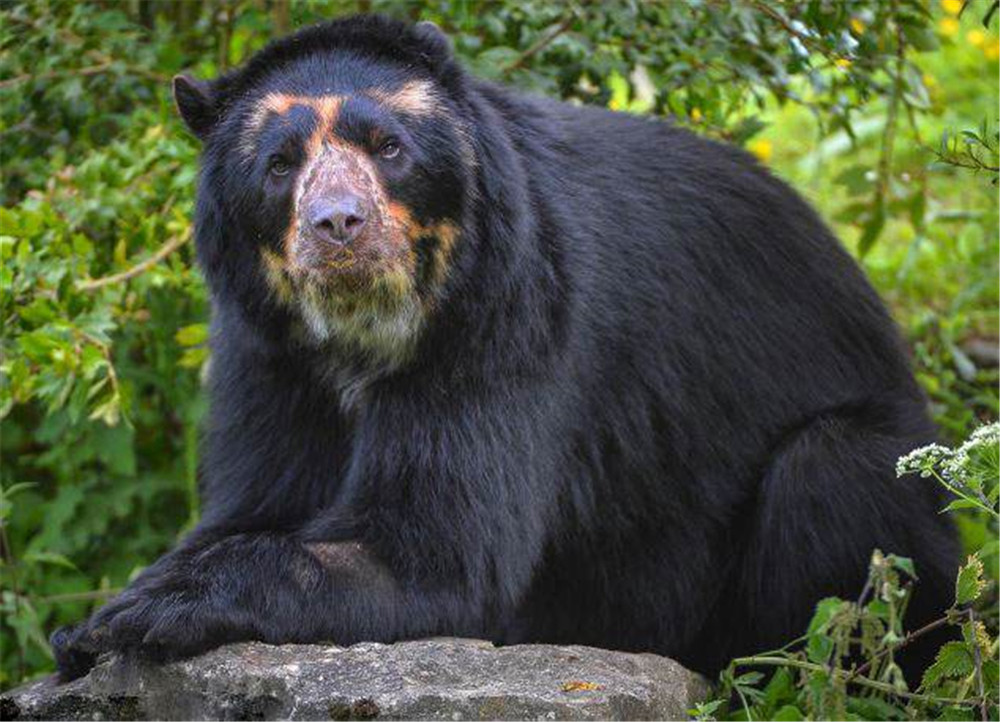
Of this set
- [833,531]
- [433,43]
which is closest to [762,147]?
[833,531]

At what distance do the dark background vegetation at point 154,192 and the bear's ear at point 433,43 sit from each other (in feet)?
3.52

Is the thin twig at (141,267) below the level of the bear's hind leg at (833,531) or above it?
above

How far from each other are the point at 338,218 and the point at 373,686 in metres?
1.39

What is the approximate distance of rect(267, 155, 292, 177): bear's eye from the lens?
532cm

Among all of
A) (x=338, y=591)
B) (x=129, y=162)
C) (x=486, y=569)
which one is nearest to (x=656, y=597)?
(x=486, y=569)

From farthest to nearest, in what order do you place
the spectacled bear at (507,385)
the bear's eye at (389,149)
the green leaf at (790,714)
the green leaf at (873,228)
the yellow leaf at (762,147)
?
1. the yellow leaf at (762,147)
2. the green leaf at (873,228)
3. the bear's eye at (389,149)
4. the spectacled bear at (507,385)
5. the green leaf at (790,714)

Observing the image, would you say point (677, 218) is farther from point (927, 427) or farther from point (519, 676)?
point (519, 676)

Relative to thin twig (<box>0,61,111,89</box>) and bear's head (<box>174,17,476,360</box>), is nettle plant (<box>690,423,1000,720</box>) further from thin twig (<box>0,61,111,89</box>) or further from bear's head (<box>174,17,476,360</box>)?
thin twig (<box>0,61,111,89</box>)

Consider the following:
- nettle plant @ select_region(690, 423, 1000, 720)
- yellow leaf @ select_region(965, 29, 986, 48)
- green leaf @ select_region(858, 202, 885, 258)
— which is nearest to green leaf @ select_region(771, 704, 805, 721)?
nettle plant @ select_region(690, 423, 1000, 720)

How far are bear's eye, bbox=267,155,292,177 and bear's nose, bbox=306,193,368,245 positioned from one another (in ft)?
0.98

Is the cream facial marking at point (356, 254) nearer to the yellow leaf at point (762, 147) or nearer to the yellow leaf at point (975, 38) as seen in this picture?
the yellow leaf at point (762, 147)

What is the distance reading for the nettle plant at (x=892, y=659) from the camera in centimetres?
437

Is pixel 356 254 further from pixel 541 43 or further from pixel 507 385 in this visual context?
pixel 541 43

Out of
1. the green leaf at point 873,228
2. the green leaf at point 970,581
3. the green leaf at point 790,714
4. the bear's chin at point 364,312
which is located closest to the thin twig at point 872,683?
the green leaf at point 790,714
